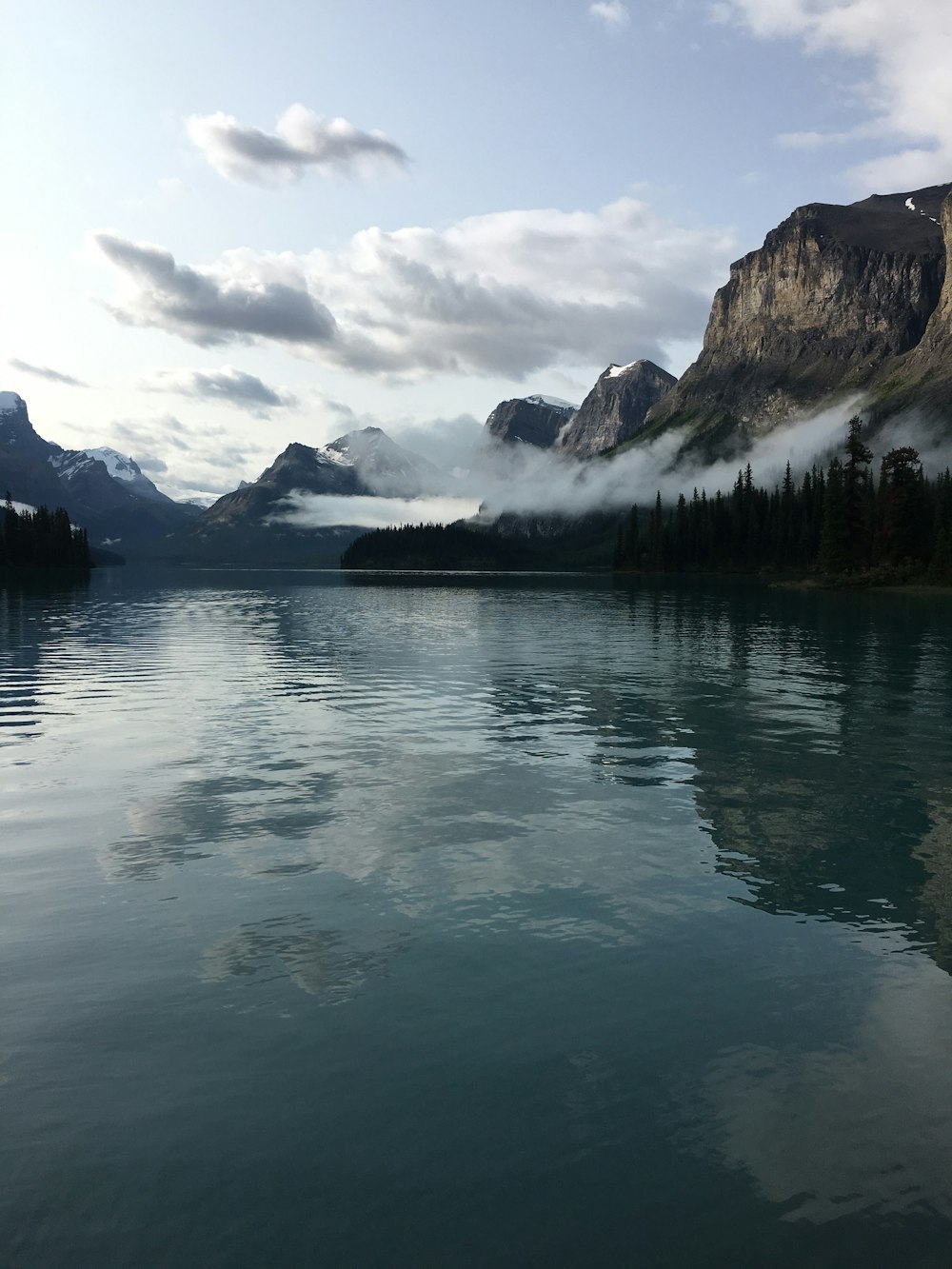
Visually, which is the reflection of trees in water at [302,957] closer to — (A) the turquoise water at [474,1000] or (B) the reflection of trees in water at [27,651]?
(A) the turquoise water at [474,1000]

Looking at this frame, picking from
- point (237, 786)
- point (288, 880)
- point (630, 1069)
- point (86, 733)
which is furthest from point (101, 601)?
point (630, 1069)

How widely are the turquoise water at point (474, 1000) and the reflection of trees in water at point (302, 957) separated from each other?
77 millimetres

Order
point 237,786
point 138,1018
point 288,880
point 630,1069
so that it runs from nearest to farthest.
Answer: point 630,1069
point 138,1018
point 288,880
point 237,786

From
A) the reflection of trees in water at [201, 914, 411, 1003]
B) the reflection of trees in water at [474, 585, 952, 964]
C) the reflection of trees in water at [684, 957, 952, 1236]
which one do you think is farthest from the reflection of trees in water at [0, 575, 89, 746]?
the reflection of trees in water at [684, 957, 952, 1236]

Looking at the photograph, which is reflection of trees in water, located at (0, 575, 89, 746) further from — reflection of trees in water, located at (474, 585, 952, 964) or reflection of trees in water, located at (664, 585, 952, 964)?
reflection of trees in water, located at (664, 585, 952, 964)

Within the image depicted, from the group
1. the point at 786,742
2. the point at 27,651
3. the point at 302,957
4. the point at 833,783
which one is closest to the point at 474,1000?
the point at 302,957

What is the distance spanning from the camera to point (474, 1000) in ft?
46.7

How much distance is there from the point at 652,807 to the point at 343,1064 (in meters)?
15.8

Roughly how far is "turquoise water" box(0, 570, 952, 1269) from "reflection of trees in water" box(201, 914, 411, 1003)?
8cm

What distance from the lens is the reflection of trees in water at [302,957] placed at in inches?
587

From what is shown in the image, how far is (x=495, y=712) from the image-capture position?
43.3 metres

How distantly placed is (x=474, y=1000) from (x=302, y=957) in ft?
11.1

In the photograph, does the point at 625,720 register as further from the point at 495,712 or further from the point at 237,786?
the point at 237,786

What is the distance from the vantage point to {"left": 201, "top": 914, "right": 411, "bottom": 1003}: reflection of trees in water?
14.9 m
